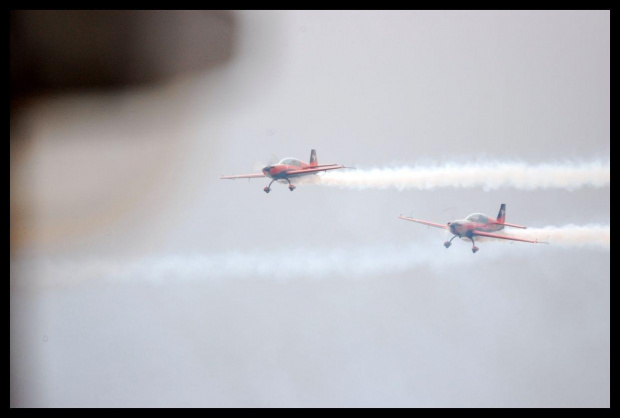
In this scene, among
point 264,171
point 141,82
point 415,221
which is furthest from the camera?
point 415,221

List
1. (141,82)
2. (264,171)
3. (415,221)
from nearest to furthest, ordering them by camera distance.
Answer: (141,82), (264,171), (415,221)

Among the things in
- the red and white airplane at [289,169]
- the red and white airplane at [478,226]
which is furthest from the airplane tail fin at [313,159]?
the red and white airplane at [478,226]

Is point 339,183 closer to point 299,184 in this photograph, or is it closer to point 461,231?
point 299,184

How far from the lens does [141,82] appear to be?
70cm

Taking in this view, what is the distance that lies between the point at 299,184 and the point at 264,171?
2.26 ft

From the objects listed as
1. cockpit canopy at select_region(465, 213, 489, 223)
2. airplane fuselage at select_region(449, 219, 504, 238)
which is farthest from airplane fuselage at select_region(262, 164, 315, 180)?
cockpit canopy at select_region(465, 213, 489, 223)

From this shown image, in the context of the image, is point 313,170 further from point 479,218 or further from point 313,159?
point 479,218

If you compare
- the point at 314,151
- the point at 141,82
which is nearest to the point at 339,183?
the point at 314,151

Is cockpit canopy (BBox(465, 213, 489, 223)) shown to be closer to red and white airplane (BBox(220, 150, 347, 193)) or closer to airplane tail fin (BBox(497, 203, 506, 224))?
airplane tail fin (BBox(497, 203, 506, 224))

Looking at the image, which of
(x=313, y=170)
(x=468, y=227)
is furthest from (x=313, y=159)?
(x=468, y=227)

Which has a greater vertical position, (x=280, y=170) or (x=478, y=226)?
(x=280, y=170)

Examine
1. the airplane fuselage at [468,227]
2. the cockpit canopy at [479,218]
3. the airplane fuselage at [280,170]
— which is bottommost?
the airplane fuselage at [468,227]

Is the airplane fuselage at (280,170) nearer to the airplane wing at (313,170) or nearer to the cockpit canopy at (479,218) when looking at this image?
the airplane wing at (313,170)

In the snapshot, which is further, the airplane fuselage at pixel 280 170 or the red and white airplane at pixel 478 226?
the red and white airplane at pixel 478 226
